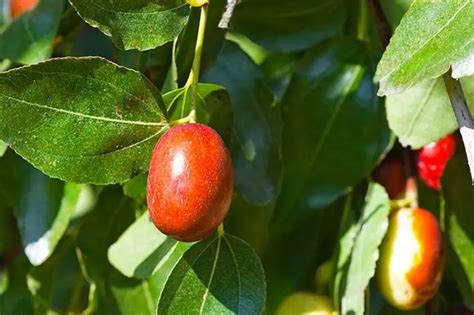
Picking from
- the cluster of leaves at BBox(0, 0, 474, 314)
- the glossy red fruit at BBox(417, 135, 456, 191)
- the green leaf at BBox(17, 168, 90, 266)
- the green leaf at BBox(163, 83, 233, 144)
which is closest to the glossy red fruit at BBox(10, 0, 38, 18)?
the cluster of leaves at BBox(0, 0, 474, 314)

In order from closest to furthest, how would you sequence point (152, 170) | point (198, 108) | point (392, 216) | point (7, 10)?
point (152, 170) → point (198, 108) → point (392, 216) → point (7, 10)

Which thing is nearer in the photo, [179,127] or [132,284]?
[179,127]

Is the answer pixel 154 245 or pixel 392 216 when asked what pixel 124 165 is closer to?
pixel 154 245

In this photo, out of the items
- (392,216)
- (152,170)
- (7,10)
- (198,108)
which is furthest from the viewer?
(7,10)

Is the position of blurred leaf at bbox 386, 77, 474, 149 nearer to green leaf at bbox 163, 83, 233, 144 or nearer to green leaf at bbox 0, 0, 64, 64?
green leaf at bbox 163, 83, 233, 144

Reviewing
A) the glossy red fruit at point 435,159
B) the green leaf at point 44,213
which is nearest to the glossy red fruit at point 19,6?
the green leaf at point 44,213

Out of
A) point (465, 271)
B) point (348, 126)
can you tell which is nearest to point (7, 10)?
point (348, 126)

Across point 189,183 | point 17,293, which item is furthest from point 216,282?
point 17,293

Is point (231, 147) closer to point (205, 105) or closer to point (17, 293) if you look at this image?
point (205, 105)

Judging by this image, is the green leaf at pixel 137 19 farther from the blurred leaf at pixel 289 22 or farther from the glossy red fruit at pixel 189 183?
the blurred leaf at pixel 289 22

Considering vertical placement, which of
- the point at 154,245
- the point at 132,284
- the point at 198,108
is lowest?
the point at 132,284
